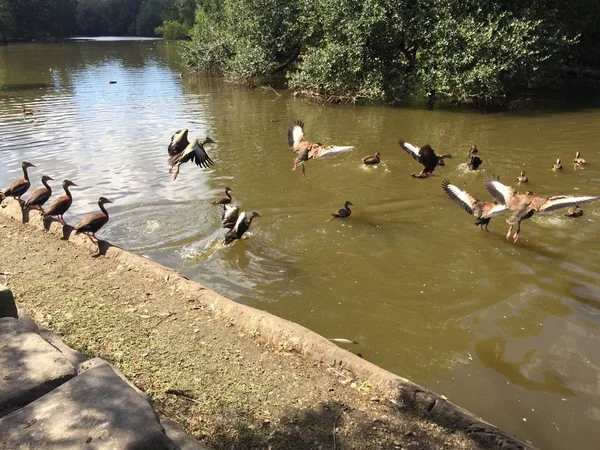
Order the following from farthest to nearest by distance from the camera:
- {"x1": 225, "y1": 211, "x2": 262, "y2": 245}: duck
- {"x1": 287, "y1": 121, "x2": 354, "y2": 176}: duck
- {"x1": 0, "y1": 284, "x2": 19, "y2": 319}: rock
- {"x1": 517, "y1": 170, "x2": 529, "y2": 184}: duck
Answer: {"x1": 517, "y1": 170, "x2": 529, "y2": 184}: duck → {"x1": 287, "y1": 121, "x2": 354, "y2": 176}: duck → {"x1": 225, "y1": 211, "x2": 262, "y2": 245}: duck → {"x1": 0, "y1": 284, "x2": 19, "y2": 319}: rock

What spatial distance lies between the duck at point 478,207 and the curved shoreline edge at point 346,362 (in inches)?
181

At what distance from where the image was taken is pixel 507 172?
11867 millimetres

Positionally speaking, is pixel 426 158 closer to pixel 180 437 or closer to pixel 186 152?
pixel 186 152

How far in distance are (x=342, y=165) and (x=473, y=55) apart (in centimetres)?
908

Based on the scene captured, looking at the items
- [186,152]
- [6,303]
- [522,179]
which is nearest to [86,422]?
[6,303]

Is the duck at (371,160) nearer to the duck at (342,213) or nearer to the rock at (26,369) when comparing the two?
the duck at (342,213)

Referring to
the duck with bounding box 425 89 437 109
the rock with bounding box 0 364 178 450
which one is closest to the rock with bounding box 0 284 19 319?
the rock with bounding box 0 364 178 450

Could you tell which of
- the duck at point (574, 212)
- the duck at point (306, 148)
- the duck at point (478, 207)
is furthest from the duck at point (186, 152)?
the duck at point (574, 212)

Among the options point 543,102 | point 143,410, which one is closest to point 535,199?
point 143,410

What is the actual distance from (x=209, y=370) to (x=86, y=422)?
5.49 ft

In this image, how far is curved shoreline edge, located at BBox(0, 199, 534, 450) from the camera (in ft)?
11.9

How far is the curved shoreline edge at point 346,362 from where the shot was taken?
11.9 ft

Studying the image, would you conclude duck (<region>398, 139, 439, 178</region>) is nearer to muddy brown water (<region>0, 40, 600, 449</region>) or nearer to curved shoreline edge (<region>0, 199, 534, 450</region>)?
muddy brown water (<region>0, 40, 600, 449</region>)

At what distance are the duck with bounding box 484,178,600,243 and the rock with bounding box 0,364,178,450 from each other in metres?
6.40
